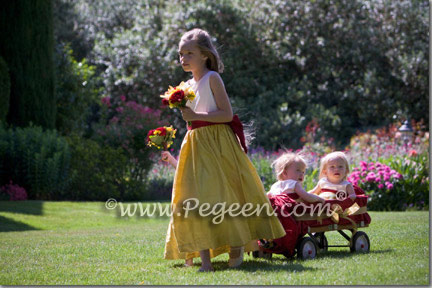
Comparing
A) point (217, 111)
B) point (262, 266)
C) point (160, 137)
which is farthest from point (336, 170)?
point (160, 137)

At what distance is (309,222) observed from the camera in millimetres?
5227

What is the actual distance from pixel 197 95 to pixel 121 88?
51.8 feet

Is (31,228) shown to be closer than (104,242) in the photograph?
No

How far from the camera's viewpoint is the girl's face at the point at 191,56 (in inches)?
188

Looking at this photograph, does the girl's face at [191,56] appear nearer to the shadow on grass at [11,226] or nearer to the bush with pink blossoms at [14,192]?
the shadow on grass at [11,226]

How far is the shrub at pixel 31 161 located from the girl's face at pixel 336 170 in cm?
727

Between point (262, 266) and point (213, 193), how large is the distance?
733 mm

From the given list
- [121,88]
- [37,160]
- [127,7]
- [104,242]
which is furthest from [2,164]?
[127,7]

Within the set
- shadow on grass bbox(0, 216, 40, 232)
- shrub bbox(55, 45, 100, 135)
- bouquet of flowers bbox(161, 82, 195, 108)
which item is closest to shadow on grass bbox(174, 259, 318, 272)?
bouquet of flowers bbox(161, 82, 195, 108)

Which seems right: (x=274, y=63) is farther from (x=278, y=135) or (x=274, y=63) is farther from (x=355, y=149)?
(x=355, y=149)

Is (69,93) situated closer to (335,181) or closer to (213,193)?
(335,181)

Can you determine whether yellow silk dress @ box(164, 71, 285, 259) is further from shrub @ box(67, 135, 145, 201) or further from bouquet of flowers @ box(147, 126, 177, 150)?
shrub @ box(67, 135, 145, 201)

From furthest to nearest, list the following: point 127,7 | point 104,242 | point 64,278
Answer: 1. point 127,7
2. point 104,242
3. point 64,278

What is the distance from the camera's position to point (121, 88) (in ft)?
66.4
